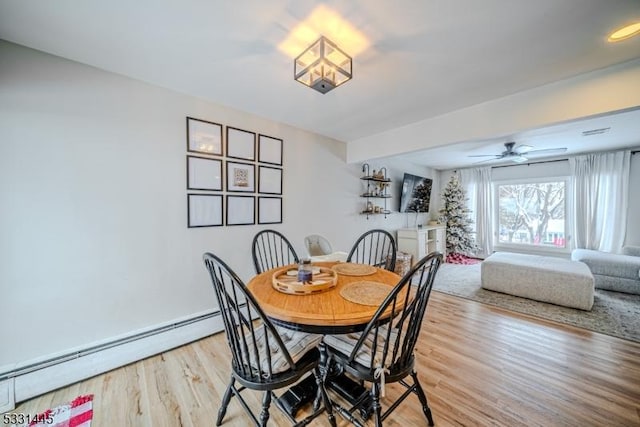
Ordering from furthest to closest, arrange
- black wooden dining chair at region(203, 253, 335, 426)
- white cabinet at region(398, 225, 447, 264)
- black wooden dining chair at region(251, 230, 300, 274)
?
white cabinet at region(398, 225, 447, 264) → black wooden dining chair at region(251, 230, 300, 274) → black wooden dining chair at region(203, 253, 335, 426)

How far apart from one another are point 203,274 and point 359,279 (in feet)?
5.25

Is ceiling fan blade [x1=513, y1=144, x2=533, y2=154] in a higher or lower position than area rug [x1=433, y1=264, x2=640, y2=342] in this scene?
higher

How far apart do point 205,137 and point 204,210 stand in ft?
2.42

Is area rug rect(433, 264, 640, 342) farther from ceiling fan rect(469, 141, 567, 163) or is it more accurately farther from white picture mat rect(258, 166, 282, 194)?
white picture mat rect(258, 166, 282, 194)

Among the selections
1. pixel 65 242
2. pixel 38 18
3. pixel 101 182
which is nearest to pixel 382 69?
pixel 38 18

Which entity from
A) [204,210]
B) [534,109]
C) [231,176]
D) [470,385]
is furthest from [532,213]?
[204,210]

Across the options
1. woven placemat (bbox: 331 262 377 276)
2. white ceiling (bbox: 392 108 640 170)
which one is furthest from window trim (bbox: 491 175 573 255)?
woven placemat (bbox: 331 262 377 276)

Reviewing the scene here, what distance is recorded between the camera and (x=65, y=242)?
5.49 ft

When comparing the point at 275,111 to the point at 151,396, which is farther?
the point at 275,111

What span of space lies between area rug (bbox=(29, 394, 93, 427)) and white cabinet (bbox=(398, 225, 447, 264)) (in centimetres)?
448

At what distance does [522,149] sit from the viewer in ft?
12.6

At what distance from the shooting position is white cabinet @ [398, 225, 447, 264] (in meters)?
4.49

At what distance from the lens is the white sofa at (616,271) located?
3.26 metres

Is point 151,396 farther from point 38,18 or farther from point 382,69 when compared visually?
point 382,69
